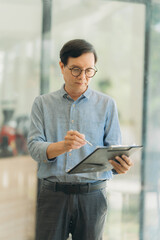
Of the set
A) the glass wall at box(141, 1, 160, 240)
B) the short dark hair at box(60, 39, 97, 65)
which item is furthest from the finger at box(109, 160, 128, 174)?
the glass wall at box(141, 1, 160, 240)

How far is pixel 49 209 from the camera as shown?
1.65 metres

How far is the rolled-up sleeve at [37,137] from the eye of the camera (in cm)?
159

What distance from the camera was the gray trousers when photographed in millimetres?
1615

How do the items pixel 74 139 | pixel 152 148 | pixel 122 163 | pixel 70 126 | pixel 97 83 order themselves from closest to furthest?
pixel 74 139 < pixel 122 163 < pixel 70 126 < pixel 97 83 < pixel 152 148

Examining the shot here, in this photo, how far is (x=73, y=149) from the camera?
1611 mm

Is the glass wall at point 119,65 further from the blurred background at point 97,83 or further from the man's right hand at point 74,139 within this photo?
the man's right hand at point 74,139

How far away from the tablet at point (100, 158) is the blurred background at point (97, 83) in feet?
4.10

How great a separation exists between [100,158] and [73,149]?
0.19 metres

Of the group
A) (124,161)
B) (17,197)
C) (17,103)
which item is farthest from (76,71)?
(17,197)

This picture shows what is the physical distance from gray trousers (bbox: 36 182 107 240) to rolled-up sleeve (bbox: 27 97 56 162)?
195mm

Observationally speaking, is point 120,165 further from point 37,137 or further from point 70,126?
point 37,137

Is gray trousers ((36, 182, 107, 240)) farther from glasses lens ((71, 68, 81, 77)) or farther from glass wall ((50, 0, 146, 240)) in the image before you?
glass wall ((50, 0, 146, 240))

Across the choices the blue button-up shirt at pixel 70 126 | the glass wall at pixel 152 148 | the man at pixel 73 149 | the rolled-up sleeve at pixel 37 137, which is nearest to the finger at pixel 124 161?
the man at pixel 73 149

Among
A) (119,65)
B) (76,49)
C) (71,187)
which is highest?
(119,65)
